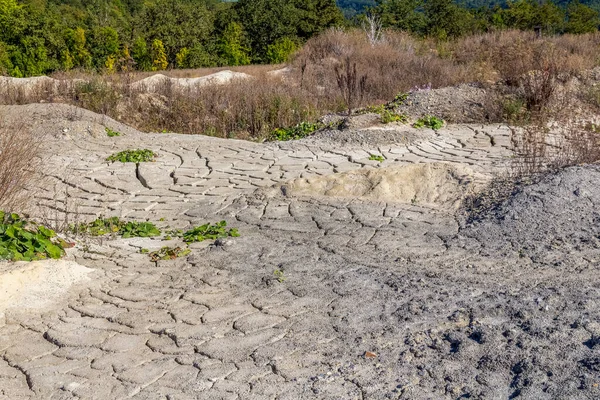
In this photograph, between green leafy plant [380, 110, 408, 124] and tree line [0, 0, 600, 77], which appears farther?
tree line [0, 0, 600, 77]

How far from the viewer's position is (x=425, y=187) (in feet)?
22.9

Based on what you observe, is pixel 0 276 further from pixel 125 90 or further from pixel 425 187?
pixel 125 90

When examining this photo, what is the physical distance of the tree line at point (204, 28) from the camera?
109ft

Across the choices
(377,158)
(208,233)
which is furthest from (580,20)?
(208,233)

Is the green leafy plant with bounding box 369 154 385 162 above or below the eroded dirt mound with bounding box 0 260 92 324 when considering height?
below

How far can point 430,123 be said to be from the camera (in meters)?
10.9

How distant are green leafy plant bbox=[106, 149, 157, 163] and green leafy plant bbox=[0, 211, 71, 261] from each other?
3769 millimetres

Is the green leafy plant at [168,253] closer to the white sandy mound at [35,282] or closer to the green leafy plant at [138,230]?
the green leafy plant at [138,230]

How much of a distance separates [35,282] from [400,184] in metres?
3.79

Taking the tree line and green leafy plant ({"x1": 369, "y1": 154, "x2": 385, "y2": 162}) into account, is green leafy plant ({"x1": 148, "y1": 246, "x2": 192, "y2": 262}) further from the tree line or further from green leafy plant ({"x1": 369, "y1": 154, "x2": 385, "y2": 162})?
the tree line

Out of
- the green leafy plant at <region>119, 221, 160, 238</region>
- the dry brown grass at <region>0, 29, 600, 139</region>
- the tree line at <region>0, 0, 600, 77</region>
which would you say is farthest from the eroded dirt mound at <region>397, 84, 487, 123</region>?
the tree line at <region>0, 0, 600, 77</region>

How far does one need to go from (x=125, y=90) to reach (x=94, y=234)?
8.19 metres

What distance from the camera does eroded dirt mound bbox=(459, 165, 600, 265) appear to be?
516 cm

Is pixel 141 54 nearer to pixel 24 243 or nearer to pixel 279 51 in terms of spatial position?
pixel 279 51
